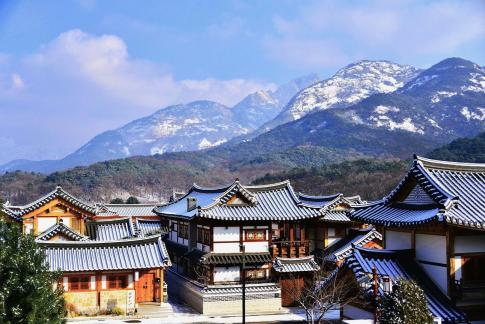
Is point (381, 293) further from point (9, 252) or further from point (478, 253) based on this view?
point (9, 252)

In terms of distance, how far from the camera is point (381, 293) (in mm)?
17453

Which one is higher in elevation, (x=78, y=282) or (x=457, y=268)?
(x=457, y=268)

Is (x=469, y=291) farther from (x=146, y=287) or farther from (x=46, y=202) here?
(x=46, y=202)

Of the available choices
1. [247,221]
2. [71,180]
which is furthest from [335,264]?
[71,180]

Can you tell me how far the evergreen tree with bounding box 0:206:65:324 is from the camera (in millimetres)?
16625

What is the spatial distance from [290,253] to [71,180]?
108 meters

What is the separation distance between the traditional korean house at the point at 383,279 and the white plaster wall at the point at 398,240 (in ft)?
1.97

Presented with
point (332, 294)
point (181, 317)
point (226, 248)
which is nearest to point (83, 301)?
point (181, 317)

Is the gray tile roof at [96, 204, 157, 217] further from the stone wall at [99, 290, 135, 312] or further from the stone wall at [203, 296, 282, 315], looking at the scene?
the stone wall at [203, 296, 282, 315]

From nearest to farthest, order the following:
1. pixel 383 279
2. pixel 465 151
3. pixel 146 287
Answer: pixel 383 279, pixel 146 287, pixel 465 151

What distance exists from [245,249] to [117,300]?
29.2ft

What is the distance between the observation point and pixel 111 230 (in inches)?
1670

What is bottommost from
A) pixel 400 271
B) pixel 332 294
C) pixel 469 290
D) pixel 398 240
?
pixel 332 294

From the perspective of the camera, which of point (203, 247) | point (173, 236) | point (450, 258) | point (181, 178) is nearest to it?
point (450, 258)
